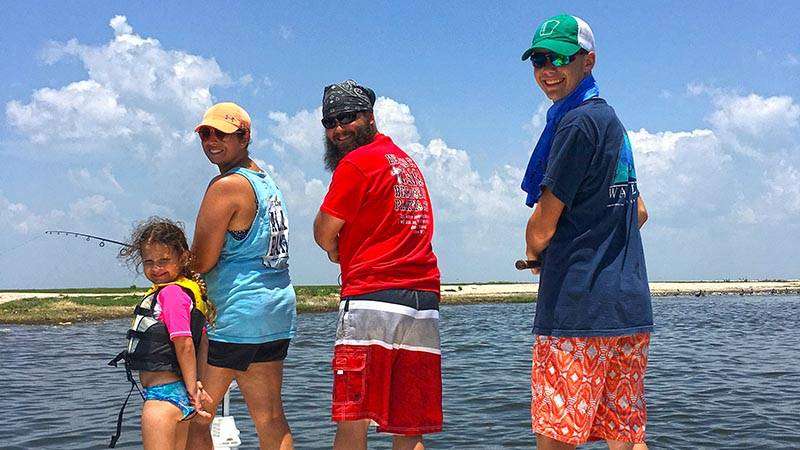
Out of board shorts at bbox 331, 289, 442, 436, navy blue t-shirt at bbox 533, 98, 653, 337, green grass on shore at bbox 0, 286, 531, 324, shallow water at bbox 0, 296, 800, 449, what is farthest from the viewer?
green grass on shore at bbox 0, 286, 531, 324

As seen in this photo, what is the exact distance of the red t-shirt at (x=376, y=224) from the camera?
3.80 meters

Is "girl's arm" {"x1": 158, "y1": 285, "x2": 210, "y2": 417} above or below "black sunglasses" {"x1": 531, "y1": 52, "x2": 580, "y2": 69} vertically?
below

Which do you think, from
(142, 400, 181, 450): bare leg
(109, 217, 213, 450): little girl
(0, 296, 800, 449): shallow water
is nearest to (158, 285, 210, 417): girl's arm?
(109, 217, 213, 450): little girl

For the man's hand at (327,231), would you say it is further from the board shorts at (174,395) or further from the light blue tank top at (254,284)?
the board shorts at (174,395)

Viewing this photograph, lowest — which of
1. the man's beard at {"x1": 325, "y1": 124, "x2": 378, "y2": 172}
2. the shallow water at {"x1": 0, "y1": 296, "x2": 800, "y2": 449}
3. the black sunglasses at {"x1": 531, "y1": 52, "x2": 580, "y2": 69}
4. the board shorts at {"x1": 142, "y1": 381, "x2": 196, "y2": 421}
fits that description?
the shallow water at {"x1": 0, "y1": 296, "x2": 800, "y2": 449}

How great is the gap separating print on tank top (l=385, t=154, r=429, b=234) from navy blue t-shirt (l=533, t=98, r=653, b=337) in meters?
0.89

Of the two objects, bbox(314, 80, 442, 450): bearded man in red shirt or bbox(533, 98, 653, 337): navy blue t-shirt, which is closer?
bbox(533, 98, 653, 337): navy blue t-shirt

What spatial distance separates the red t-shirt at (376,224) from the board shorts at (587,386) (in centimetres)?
87

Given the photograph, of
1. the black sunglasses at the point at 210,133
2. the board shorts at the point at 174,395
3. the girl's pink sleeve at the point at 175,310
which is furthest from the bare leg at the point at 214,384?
the black sunglasses at the point at 210,133

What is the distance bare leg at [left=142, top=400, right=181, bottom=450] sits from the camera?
3.87 metres

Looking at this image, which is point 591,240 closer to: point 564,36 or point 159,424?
point 564,36

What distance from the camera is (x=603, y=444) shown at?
882cm

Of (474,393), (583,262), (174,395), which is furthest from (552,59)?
(474,393)

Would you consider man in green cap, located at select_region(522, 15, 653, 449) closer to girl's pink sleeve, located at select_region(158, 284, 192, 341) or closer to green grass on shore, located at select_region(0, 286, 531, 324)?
girl's pink sleeve, located at select_region(158, 284, 192, 341)
